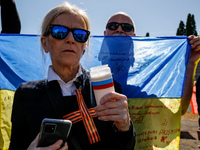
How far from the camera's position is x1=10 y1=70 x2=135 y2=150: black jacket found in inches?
49.9

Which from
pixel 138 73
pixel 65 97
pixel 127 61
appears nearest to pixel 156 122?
pixel 138 73

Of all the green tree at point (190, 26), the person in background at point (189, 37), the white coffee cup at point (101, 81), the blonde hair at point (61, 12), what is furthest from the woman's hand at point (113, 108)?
the green tree at point (190, 26)

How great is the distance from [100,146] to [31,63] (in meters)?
1.58

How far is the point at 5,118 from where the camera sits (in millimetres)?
2111

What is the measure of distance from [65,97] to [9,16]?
193 cm

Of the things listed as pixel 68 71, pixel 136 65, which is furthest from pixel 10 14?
pixel 136 65

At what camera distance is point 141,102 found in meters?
2.40

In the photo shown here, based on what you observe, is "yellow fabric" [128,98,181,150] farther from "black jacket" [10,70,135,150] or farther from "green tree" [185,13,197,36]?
"green tree" [185,13,197,36]

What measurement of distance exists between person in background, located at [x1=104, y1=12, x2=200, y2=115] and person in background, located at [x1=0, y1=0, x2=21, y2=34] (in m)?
1.45

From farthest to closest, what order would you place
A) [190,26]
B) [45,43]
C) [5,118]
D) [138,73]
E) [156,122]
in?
[190,26] → [138,73] → [156,122] → [5,118] → [45,43]

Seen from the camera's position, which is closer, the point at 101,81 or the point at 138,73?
the point at 101,81

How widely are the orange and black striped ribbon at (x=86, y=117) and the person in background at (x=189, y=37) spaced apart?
1654 millimetres

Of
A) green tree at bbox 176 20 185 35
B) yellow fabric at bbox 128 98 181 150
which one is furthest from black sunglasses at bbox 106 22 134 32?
green tree at bbox 176 20 185 35

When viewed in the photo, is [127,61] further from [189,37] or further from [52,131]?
[52,131]
